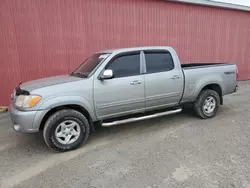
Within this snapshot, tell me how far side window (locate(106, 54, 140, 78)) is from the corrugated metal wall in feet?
10.6

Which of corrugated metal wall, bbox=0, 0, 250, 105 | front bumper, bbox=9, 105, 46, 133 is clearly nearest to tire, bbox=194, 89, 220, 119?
front bumper, bbox=9, 105, 46, 133

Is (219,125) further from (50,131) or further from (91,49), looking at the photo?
(91,49)

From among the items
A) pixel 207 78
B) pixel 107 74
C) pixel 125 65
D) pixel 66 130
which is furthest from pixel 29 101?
pixel 207 78

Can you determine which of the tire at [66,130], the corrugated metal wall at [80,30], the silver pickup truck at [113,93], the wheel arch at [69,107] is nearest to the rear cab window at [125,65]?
the silver pickup truck at [113,93]

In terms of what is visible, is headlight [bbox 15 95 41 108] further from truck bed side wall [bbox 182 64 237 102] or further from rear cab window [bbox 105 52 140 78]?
truck bed side wall [bbox 182 64 237 102]

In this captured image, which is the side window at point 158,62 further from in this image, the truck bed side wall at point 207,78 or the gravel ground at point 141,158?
the gravel ground at point 141,158

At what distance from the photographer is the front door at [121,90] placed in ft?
12.7

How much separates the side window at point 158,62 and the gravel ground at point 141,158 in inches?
52.5

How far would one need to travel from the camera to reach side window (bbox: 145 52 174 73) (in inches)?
174

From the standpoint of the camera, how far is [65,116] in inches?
141

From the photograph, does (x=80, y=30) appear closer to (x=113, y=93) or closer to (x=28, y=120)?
(x=113, y=93)

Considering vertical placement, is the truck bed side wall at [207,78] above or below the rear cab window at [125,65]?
below

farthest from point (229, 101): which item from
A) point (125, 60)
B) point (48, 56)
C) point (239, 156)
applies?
point (48, 56)

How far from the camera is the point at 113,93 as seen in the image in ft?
12.9
